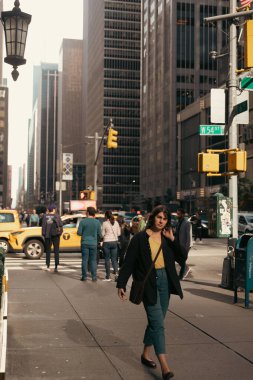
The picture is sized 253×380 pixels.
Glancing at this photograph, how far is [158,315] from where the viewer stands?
525 centimetres

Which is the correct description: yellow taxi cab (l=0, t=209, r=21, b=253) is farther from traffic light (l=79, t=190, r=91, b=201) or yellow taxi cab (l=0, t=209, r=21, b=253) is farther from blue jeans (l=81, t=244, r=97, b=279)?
traffic light (l=79, t=190, r=91, b=201)

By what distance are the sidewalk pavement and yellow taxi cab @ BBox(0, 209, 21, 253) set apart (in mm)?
8117

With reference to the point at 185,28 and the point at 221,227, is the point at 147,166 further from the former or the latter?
the point at 221,227

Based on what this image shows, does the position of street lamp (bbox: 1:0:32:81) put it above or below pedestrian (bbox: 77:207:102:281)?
above

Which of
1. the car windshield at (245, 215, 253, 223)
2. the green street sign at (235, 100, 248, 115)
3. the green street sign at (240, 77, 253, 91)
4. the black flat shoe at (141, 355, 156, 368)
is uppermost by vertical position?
the green street sign at (240, 77, 253, 91)

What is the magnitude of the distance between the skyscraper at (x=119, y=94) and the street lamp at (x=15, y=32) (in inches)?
5475

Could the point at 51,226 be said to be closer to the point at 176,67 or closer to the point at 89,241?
the point at 89,241

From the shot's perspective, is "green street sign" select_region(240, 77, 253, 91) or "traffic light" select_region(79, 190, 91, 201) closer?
"green street sign" select_region(240, 77, 253, 91)

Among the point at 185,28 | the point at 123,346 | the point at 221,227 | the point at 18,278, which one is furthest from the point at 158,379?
the point at 185,28

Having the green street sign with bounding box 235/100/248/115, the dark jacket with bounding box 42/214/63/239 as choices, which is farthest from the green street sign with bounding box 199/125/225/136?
the dark jacket with bounding box 42/214/63/239

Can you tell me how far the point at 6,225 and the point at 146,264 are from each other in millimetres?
14426

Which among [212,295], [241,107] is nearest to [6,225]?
[212,295]

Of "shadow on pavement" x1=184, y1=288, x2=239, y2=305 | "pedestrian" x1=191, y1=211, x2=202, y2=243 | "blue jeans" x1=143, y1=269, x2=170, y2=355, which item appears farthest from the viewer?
"pedestrian" x1=191, y1=211, x2=202, y2=243

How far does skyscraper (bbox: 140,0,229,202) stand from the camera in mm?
102188
